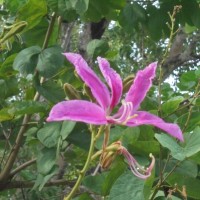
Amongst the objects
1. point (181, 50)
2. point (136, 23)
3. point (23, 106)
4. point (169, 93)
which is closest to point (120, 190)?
point (23, 106)

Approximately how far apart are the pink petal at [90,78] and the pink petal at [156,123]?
0.15 ft

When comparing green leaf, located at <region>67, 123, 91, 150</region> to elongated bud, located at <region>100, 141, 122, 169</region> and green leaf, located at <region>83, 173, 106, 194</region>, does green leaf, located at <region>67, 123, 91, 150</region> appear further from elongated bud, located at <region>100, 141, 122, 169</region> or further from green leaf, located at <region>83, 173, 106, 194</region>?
elongated bud, located at <region>100, 141, 122, 169</region>

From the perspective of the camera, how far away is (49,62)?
3.90 ft

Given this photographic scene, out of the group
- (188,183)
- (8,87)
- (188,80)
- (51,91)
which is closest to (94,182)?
(188,183)

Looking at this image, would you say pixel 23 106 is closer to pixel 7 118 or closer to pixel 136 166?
pixel 7 118

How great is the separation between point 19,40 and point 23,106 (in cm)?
30

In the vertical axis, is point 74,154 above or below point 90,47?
below

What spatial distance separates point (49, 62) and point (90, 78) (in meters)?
0.51

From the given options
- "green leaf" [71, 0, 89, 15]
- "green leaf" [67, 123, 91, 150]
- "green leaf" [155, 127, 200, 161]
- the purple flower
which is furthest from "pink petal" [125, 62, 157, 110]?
"green leaf" [71, 0, 89, 15]

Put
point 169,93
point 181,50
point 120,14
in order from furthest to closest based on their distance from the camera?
point 181,50
point 120,14
point 169,93

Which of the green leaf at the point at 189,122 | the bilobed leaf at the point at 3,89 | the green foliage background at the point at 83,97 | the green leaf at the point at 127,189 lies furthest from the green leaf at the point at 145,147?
the bilobed leaf at the point at 3,89

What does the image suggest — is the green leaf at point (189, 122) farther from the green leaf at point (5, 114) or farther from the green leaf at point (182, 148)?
the green leaf at point (5, 114)

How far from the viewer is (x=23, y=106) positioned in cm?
120

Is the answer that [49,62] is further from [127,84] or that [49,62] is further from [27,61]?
[127,84]
